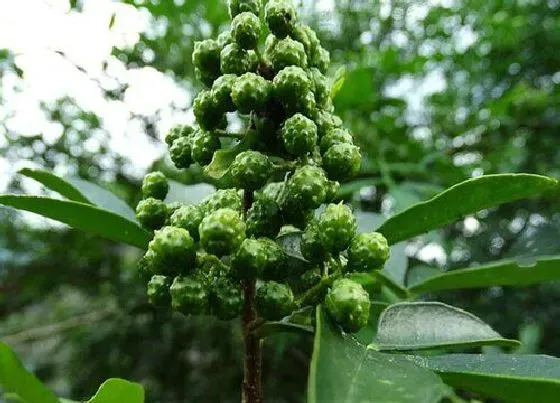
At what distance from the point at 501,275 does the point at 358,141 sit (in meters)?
1.46

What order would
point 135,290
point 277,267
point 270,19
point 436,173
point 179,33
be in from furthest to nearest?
1. point 135,290
2. point 179,33
3. point 436,173
4. point 270,19
5. point 277,267

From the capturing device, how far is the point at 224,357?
3.39 m

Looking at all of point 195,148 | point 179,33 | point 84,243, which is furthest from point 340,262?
point 84,243

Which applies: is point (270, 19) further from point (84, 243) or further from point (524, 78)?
point (524, 78)

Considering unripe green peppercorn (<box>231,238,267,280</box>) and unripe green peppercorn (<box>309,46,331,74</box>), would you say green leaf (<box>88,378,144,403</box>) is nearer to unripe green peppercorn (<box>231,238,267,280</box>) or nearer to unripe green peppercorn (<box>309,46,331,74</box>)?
unripe green peppercorn (<box>231,238,267,280</box>)

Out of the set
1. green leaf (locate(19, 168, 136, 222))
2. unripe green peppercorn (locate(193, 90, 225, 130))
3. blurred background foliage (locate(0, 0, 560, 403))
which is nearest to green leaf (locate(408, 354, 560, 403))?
unripe green peppercorn (locate(193, 90, 225, 130))

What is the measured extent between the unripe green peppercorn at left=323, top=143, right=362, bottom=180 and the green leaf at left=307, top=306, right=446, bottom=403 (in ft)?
0.83

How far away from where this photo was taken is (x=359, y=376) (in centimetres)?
79

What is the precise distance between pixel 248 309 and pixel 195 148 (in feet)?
0.87

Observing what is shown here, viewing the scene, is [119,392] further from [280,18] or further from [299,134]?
[280,18]

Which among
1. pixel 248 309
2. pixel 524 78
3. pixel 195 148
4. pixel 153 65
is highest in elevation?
pixel 524 78

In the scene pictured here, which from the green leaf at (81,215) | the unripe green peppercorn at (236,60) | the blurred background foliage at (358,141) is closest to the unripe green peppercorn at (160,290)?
the green leaf at (81,215)

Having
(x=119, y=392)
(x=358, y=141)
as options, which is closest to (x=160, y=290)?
(x=119, y=392)

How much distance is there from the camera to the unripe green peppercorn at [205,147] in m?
1.14
